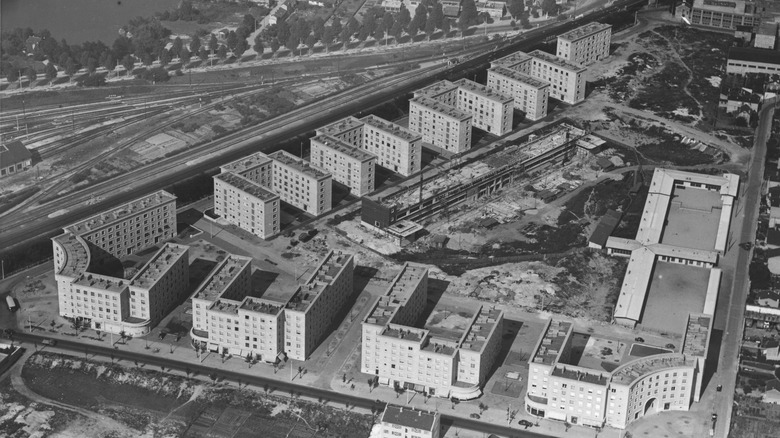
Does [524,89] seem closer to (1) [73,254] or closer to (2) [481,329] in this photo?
(2) [481,329]

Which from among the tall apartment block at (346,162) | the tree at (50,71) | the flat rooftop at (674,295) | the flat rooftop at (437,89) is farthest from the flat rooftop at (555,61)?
the tree at (50,71)

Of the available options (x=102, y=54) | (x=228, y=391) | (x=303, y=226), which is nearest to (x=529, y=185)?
(x=303, y=226)

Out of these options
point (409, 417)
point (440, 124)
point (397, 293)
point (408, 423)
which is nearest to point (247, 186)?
point (397, 293)

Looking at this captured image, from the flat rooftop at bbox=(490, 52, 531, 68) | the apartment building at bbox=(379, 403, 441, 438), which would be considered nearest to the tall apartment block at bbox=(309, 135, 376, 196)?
the flat rooftop at bbox=(490, 52, 531, 68)

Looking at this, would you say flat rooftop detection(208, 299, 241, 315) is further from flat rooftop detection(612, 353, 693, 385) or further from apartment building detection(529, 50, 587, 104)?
apartment building detection(529, 50, 587, 104)

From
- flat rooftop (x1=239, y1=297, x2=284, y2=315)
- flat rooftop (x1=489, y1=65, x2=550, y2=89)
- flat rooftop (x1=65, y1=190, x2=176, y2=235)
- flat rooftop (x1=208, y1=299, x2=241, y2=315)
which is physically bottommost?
flat rooftop (x1=208, y1=299, x2=241, y2=315)

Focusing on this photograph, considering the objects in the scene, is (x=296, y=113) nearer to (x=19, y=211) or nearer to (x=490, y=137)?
(x=490, y=137)
